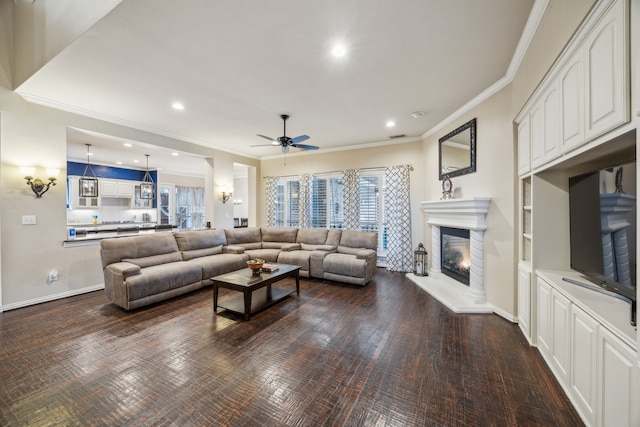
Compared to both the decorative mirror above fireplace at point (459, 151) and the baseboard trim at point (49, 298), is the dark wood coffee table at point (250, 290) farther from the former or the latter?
the decorative mirror above fireplace at point (459, 151)

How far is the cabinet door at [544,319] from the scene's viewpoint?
7.11 feet

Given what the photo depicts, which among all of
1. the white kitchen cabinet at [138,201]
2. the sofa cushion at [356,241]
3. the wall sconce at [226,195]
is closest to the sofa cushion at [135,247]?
the wall sconce at [226,195]

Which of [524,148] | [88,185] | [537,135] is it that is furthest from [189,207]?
[537,135]

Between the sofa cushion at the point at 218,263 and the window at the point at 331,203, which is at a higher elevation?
the window at the point at 331,203

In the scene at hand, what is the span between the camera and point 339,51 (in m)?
2.50

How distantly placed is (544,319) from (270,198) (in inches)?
250

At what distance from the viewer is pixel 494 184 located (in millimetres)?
3387

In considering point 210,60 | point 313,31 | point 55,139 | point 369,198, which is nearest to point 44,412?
point 210,60

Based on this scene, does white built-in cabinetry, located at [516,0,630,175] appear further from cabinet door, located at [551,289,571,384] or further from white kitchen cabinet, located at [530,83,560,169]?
cabinet door, located at [551,289,571,384]

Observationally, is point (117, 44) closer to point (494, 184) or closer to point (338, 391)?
point (338, 391)

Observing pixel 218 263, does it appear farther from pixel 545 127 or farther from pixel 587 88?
pixel 587 88

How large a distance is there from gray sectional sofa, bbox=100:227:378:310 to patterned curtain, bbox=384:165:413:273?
1.98 feet

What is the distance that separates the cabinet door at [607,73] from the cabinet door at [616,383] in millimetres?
1151

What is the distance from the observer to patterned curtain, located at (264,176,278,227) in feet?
23.9
